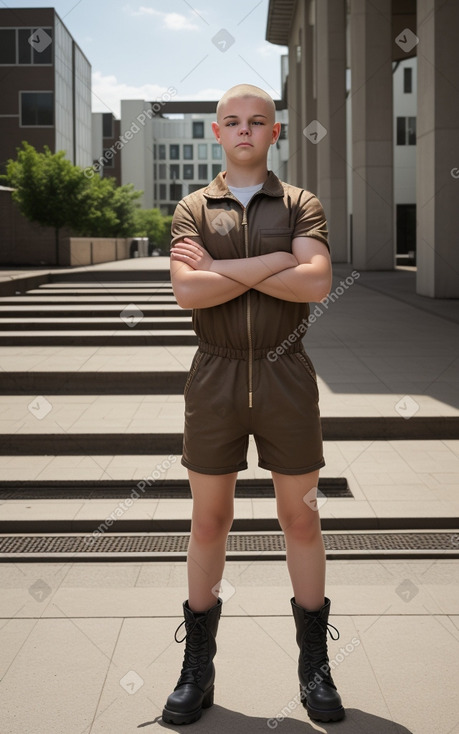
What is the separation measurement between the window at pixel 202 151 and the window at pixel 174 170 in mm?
3075

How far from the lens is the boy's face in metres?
3.04

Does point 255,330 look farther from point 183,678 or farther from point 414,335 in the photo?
point 414,335

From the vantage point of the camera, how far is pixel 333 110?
102ft

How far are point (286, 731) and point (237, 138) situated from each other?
2020 mm

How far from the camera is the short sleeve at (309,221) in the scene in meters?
3.09

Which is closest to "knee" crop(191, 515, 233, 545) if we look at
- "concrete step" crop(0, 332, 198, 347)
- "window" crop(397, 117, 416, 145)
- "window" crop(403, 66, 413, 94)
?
"concrete step" crop(0, 332, 198, 347)

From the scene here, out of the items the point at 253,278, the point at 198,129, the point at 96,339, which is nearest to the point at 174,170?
the point at 198,129

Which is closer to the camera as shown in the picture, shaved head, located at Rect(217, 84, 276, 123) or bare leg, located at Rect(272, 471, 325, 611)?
shaved head, located at Rect(217, 84, 276, 123)

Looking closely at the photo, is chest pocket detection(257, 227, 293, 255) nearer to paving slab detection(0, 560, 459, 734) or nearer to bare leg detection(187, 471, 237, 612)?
bare leg detection(187, 471, 237, 612)

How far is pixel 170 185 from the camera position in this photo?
108 m

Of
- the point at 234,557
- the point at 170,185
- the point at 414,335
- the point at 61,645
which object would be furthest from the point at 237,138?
the point at 170,185

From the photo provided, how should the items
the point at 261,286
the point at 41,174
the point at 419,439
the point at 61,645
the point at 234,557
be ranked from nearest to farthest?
the point at 261,286 < the point at 61,645 < the point at 234,557 < the point at 419,439 < the point at 41,174

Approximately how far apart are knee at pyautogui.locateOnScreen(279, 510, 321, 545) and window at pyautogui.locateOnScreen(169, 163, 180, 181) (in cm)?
10536

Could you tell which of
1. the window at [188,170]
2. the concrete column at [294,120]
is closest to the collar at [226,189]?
the concrete column at [294,120]
